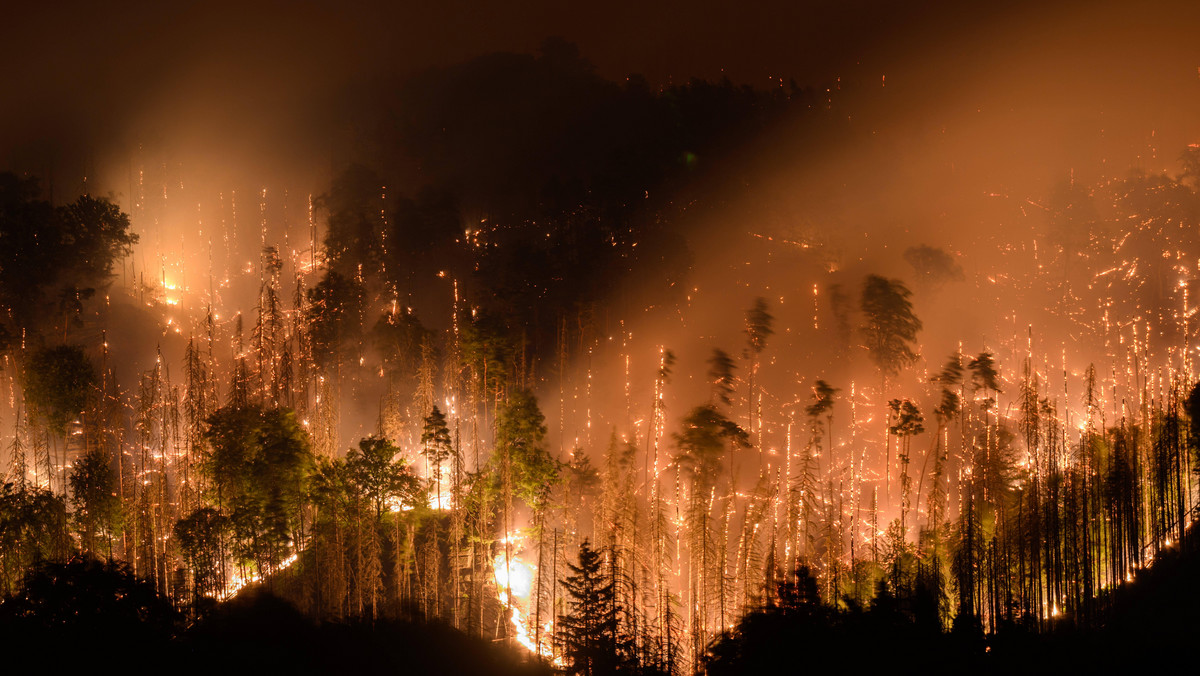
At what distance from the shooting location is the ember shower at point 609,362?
28.8 metres

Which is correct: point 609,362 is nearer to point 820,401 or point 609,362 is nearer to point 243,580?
point 820,401

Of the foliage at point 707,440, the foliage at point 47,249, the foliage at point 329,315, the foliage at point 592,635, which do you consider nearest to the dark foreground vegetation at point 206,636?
the foliage at point 592,635

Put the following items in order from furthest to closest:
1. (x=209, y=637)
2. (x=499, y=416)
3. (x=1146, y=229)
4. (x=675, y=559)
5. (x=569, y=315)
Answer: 1. (x=1146, y=229)
2. (x=569, y=315)
3. (x=675, y=559)
4. (x=499, y=416)
5. (x=209, y=637)

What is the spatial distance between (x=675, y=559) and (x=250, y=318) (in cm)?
3564

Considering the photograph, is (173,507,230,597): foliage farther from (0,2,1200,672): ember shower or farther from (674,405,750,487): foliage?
(674,405,750,487): foliage

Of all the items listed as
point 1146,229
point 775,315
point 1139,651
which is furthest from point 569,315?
point 1146,229

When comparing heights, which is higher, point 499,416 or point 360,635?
point 499,416

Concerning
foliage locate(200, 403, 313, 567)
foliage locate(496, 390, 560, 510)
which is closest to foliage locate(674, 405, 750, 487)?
foliage locate(496, 390, 560, 510)

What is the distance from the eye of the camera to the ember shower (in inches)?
1134

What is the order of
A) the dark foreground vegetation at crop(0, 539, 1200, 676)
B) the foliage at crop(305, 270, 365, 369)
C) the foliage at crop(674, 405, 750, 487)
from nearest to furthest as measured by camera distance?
the dark foreground vegetation at crop(0, 539, 1200, 676) → the foliage at crop(674, 405, 750, 487) → the foliage at crop(305, 270, 365, 369)

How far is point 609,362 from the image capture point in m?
47.5

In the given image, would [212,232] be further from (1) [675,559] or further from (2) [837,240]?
(2) [837,240]

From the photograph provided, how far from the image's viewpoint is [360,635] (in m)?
25.4

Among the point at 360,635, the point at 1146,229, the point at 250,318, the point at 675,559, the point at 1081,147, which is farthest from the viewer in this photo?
the point at 1081,147
